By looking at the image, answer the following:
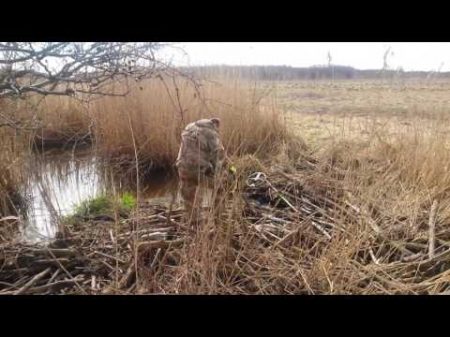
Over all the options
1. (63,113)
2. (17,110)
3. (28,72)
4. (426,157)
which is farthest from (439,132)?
(63,113)

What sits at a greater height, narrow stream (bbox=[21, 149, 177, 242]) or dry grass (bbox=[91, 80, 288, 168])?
dry grass (bbox=[91, 80, 288, 168])

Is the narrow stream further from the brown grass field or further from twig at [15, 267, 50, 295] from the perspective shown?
twig at [15, 267, 50, 295]

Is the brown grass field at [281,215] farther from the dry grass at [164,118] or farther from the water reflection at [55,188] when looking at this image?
the water reflection at [55,188]

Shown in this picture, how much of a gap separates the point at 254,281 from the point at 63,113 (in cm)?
524

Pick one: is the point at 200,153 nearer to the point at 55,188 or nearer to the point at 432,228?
the point at 432,228

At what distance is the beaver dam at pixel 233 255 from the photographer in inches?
86.5

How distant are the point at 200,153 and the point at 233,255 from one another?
2.43 feet

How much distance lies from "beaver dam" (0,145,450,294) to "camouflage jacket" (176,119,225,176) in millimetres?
227

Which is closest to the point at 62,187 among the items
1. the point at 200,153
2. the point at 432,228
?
the point at 200,153

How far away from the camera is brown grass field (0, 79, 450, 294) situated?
2.24 meters

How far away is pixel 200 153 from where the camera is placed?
2.75 m

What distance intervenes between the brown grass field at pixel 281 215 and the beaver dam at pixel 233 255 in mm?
11

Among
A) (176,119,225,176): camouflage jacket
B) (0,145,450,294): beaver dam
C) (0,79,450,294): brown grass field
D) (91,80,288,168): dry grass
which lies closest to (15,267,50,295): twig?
(0,145,450,294): beaver dam

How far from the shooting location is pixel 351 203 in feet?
9.50
